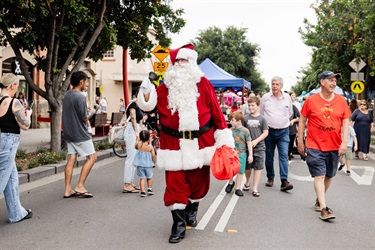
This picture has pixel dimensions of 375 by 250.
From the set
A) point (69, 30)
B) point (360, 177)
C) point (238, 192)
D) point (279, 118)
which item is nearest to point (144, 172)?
point (238, 192)

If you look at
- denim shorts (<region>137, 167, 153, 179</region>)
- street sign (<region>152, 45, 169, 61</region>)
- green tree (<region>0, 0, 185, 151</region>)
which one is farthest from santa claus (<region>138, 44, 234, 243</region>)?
street sign (<region>152, 45, 169, 61</region>)

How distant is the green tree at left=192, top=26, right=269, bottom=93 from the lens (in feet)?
192

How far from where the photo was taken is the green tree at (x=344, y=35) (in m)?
20.5

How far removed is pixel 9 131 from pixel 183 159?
226cm

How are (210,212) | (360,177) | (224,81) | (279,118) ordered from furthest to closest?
(224,81), (360,177), (279,118), (210,212)

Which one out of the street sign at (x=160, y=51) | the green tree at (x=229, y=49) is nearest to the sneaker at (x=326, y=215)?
the street sign at (x=160, y=51)

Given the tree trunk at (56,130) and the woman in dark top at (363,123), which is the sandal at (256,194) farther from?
the woman in dark top at (363,123)

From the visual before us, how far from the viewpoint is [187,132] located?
5.24m

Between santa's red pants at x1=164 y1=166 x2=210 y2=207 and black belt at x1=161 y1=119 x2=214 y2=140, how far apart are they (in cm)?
39

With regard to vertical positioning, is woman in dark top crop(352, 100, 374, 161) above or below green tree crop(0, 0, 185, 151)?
below

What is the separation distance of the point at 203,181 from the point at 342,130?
2272 millimetres

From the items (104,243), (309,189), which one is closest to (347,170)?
(309,189)

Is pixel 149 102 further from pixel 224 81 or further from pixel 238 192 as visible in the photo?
pixel 224 81

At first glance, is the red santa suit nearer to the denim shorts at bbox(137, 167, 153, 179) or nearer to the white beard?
the white beard
